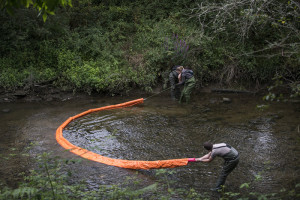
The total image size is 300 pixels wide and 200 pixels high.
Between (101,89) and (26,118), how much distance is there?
3487 mm

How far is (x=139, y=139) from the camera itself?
337 inches

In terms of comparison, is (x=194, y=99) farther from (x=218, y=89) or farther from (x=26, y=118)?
(x=26, y=118)

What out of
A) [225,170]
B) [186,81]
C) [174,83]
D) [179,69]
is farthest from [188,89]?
[225,170]

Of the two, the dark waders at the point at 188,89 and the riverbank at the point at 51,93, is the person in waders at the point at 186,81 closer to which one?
the dark waders at the point at 188,89

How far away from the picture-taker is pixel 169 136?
28.7 feet

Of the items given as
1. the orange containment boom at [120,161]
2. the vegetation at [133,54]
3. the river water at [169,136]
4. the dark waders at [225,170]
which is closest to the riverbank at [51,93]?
the vegetation at [133,54]

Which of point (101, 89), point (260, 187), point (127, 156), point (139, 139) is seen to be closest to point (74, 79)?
point (101, 89)

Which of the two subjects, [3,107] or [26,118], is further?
[3,107]

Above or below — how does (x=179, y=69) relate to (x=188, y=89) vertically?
above

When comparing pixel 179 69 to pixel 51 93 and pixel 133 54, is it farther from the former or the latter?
pixel 51 93

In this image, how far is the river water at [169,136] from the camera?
21.1 feet

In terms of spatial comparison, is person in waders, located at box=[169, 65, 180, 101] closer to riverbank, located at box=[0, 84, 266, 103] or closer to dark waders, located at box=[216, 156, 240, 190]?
riverbank, located at box=[0, 84, 266, 103]

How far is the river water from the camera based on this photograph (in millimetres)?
6445

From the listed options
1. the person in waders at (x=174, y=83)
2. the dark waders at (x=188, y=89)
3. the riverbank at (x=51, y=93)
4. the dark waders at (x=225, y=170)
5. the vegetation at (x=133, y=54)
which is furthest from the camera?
the vegetation at (x=133, y=54)
